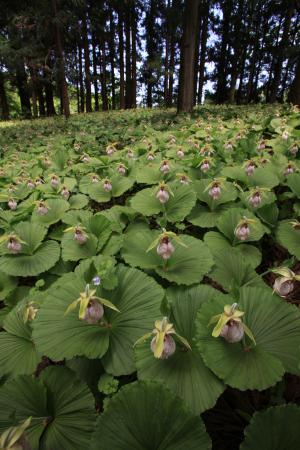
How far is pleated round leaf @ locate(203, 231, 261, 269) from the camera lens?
2000 mm

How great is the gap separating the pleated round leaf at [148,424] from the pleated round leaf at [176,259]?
2.49 ft

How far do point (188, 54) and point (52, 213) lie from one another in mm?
9156

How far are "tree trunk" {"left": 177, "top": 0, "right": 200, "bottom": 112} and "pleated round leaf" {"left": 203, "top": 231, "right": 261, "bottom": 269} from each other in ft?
29.7

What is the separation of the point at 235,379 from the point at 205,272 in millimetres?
681

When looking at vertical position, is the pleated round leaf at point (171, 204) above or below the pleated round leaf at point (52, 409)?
above

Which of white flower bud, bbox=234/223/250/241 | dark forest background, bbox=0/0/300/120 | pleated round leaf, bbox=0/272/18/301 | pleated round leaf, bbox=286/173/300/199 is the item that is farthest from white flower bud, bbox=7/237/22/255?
dark forest background, bbox=0/0/300/120

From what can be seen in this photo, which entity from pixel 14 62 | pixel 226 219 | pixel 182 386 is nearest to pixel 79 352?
pixel 182 386

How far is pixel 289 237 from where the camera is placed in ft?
6.78

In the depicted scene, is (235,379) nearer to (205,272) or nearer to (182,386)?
(182,386)

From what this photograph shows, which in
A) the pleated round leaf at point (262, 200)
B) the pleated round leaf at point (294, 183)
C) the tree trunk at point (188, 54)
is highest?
the tree trunk at point (188, 54)

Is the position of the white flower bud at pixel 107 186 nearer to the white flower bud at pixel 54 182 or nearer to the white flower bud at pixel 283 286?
the white flower bud at pixel 54 182

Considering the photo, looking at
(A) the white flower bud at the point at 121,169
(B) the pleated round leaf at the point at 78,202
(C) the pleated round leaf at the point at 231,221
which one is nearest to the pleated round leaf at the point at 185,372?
(C) the pleated round leaf at the point at 231,221

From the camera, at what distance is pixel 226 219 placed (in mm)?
2188

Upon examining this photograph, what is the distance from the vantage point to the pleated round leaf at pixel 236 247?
2.00 m
